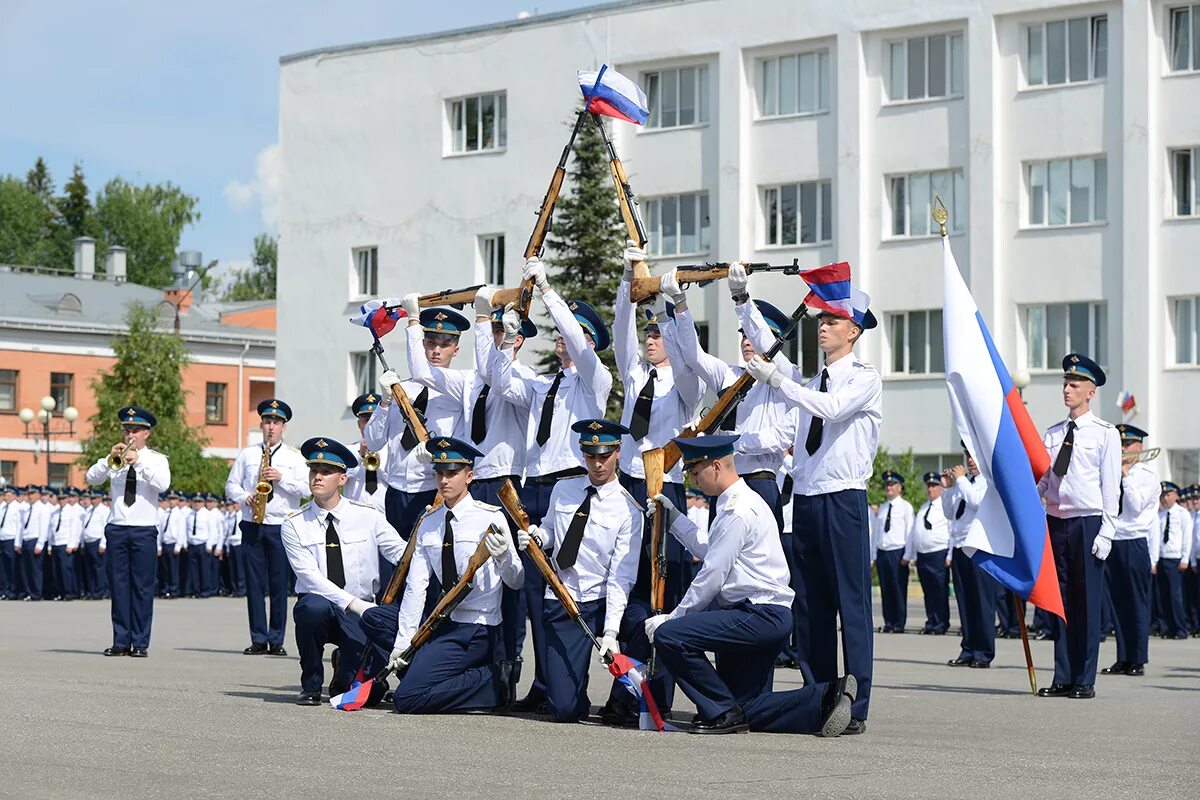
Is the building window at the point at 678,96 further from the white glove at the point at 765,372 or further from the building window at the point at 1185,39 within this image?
the white glove at the point at 765,372

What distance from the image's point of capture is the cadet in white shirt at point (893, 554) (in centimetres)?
2509

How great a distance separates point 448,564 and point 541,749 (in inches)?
87.0

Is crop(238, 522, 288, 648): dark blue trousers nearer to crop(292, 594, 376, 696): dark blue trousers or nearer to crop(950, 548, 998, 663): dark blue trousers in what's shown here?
crop(292, 594, 376, 696): dark blue trousers

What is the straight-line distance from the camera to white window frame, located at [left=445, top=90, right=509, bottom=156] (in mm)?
49188

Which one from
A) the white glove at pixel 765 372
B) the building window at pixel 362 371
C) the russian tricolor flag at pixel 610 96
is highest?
the russian tricolor flag at pixel 610 96

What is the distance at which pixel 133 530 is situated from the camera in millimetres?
17344

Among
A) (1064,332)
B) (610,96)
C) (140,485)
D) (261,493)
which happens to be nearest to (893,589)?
(261,493)

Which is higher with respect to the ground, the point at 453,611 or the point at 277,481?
the point at 277,481

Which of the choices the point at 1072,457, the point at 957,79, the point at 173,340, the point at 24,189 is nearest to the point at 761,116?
the point at 957,79

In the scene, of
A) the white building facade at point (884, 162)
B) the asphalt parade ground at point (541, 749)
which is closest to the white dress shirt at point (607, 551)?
the asphalt parade ground at point (541, 749)

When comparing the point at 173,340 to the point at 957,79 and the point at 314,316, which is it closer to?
the point at 314,316

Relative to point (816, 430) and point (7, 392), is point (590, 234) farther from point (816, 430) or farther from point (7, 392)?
point (7, 392)

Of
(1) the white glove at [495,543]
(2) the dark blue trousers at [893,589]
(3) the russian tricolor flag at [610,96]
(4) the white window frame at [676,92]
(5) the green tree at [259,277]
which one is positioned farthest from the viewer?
(5) the green tree at [259,277]

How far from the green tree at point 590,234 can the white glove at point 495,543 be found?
3225 cm
